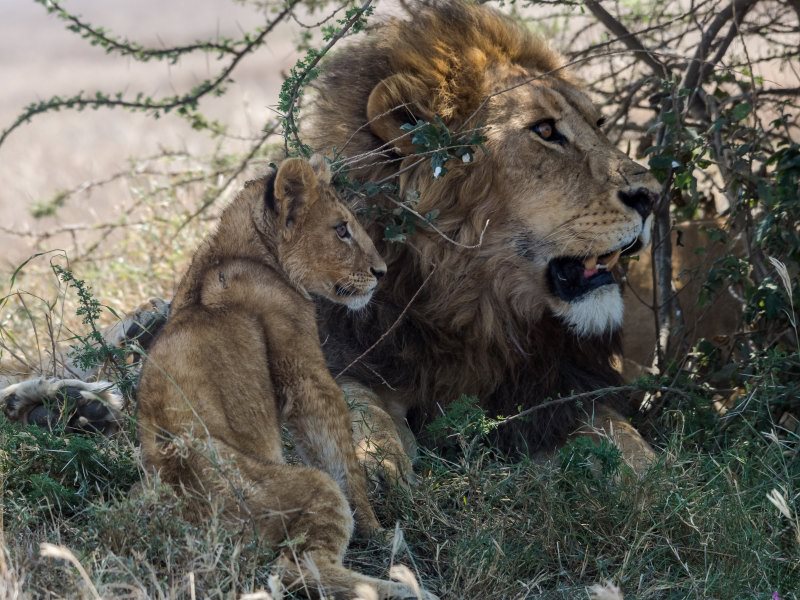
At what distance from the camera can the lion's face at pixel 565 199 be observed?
3.78 metres

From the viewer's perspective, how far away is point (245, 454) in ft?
9.21

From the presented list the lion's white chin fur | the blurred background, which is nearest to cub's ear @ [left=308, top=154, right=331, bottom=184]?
the blurred background

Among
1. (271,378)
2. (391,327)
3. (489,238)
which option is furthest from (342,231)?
(489,238)

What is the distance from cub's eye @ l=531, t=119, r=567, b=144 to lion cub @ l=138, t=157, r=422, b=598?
35.5 inches

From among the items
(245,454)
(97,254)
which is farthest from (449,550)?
(97,254)

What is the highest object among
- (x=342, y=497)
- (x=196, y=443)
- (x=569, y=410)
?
(x=196, y=443)

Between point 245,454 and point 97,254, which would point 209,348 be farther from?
point 97,254

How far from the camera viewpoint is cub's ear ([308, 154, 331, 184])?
3264mm

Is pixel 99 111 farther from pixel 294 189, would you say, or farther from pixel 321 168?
pixel 294 189

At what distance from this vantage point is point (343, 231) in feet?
10.7

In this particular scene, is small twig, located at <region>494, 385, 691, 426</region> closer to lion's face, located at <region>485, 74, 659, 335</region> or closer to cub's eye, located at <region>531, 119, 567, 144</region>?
lion's face, located at <region>485, 74, 659, 335</region>

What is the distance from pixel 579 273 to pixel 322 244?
3.34ft

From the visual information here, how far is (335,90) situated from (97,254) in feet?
10.0

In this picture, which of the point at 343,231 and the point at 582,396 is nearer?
the point at 343,231
